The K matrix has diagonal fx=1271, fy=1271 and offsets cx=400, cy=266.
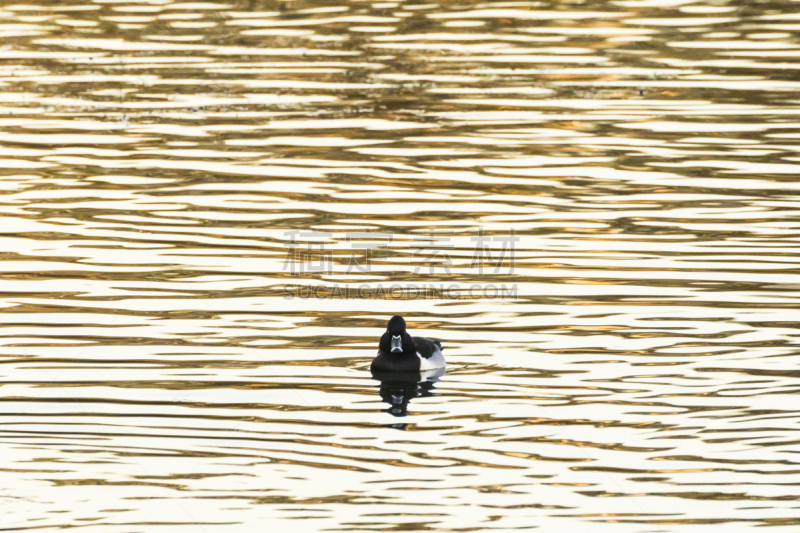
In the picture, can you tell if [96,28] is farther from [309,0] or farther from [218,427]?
[218,427]

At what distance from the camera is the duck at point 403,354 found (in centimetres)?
1141

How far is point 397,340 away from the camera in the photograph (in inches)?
450

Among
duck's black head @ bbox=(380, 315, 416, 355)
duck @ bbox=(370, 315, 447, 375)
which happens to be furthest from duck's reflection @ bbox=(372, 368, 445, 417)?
duck's black head @ bbox=(380, 315, 416, 355)

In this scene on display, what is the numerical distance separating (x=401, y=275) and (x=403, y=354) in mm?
2873

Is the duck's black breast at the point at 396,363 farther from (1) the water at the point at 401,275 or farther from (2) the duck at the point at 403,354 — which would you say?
(1) the water at the point at 401,275

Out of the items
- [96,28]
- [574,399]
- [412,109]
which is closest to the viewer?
[574,399]

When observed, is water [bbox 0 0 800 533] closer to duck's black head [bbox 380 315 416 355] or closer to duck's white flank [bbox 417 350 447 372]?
duck's white flank [bbox 417 350 447 372]

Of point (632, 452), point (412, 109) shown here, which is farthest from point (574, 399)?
point (412, 109)

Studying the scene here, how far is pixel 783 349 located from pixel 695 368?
99cm

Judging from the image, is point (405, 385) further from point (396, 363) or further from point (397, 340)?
point (397, 340)

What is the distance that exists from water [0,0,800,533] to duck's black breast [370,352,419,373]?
0.23 meters

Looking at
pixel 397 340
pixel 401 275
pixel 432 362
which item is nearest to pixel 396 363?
pixel 397 340

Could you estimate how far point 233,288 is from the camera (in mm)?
13828

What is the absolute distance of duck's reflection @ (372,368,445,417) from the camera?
1106 cm
